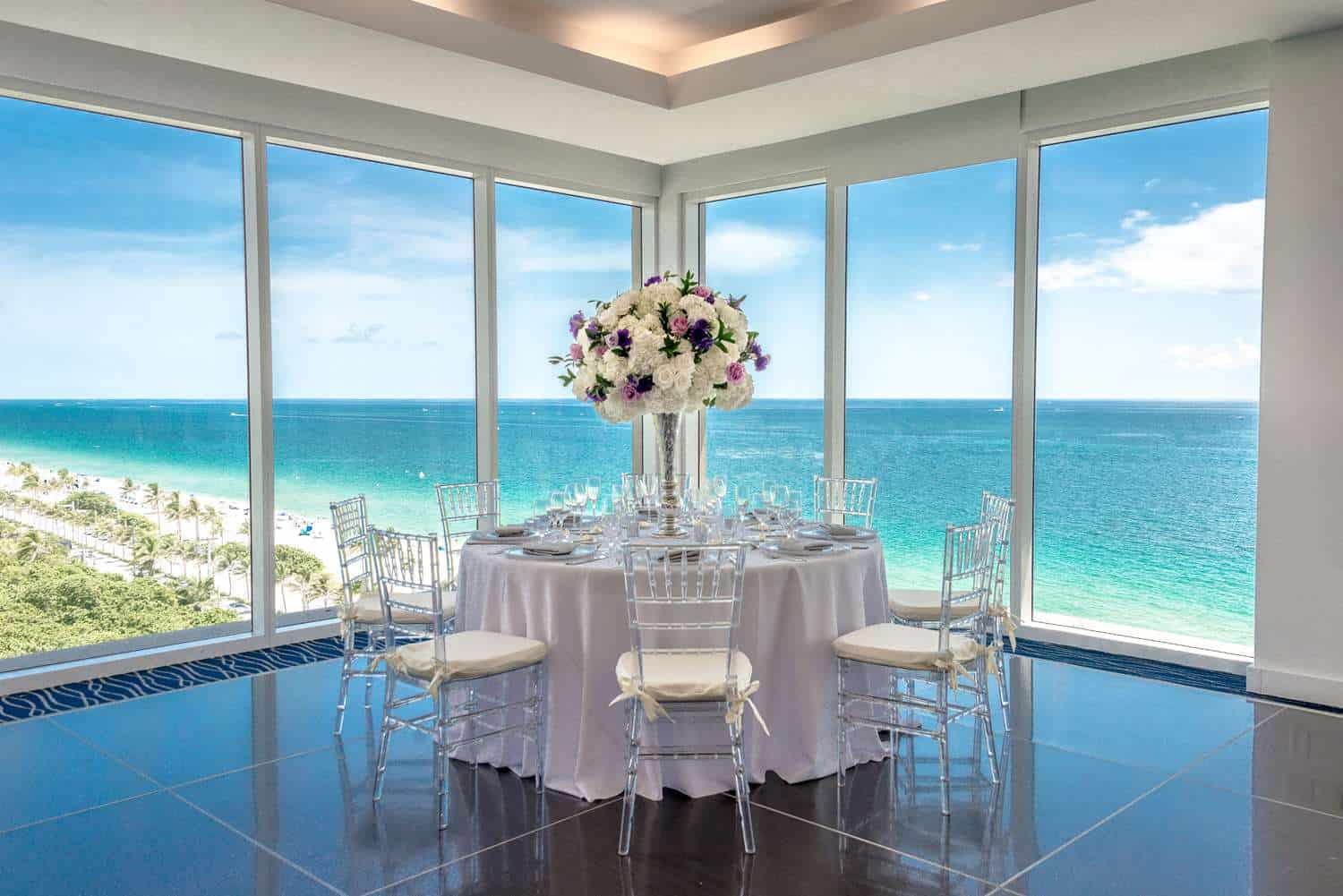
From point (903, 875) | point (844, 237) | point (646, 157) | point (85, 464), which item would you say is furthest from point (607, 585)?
point (646, 157)

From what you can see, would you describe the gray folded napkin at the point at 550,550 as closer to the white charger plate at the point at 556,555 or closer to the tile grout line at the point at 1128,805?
the white charger plate at the point at 556,555

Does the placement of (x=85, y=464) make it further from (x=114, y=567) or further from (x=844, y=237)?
(x=844, y=237)

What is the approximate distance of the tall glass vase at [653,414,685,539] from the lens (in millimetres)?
4047

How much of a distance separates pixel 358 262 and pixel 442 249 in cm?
61

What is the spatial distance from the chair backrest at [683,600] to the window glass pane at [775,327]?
304cm

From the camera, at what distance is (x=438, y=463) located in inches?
284

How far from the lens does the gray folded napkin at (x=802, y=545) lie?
3863 mm

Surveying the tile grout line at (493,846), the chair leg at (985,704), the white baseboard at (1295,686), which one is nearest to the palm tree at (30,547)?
the tile grout line at (493,846)

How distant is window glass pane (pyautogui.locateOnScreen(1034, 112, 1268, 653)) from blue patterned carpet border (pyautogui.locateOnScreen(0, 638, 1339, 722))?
464 mm

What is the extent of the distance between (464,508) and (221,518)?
165cm

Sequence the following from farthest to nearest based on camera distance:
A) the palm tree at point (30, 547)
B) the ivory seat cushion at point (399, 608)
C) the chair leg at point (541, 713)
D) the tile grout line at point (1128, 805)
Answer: the palm tree at point (30, 547)
the ivory seat cushion at point (399, 608)
the chair leg at point (541, 713)
the tile grout line at point (1128, 805)

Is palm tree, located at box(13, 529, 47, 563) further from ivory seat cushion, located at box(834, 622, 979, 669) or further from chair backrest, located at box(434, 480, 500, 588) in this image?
ivory seat cushion, located at box(834, 622, 979, 669)

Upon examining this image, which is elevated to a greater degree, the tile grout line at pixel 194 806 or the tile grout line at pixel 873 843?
the tile grout line at pixel 194 806

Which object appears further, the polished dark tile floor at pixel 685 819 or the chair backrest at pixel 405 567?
the chair backrest at pixel 405 567
